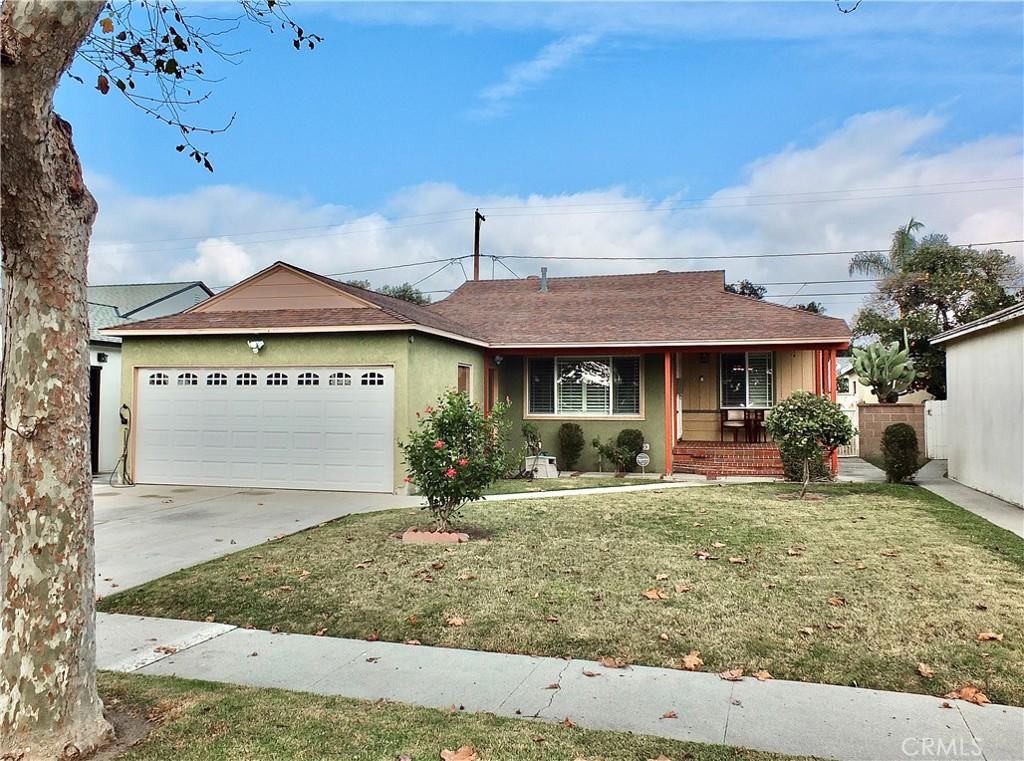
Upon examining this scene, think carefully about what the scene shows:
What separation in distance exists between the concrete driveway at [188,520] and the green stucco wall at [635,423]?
5.32 meters

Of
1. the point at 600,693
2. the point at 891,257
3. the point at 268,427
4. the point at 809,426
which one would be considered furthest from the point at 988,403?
the point at 891,257

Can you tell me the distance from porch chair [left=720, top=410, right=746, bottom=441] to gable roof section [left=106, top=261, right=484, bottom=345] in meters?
6.38

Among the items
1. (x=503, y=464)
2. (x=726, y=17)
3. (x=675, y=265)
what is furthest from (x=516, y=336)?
(x=675, y=265)

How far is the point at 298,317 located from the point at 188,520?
476 cm

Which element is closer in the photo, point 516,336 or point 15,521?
point 15,521

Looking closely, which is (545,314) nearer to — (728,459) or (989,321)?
(728,459)

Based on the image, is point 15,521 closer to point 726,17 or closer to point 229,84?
point 229,84

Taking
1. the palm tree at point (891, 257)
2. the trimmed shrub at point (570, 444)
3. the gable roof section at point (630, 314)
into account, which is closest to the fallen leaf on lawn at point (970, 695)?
the gable roof section at point (630, 314)

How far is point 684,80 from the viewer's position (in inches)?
428

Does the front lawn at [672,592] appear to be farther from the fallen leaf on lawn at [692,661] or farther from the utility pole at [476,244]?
the utility pole at [476,244]

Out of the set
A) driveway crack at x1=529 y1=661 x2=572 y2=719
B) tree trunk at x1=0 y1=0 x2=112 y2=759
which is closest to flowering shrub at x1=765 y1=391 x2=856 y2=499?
driveway crack at x1=529 y1=661 x2=572 y2=719

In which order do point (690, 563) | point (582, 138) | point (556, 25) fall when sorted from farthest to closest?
1. point (582, 138)
2. point (556, 25)
3. point (690, 563)

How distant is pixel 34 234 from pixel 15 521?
1.28 metres

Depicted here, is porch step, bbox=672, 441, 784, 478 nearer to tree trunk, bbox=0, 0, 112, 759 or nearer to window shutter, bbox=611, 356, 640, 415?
window shutter, bbox=611, 356, 640, 415
